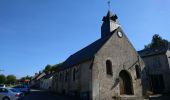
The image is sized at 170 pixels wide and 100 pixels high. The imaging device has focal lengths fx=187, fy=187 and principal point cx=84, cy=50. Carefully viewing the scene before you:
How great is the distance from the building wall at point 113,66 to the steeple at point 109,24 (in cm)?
247

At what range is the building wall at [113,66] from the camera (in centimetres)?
2233

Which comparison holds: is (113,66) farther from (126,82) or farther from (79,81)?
(79,81)

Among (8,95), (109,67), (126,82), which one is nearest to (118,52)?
(109,67)

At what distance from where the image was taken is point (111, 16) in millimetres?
29688

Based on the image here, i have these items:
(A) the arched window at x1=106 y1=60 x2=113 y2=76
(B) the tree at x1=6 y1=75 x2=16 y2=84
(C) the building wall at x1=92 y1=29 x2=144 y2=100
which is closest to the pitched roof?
(C) the building wall at x1=92 y1=29 x2=144 y2=100

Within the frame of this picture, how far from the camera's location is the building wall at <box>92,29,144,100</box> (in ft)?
73.3

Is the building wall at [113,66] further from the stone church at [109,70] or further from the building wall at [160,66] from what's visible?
the building wall at [160,66]

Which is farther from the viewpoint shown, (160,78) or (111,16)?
(160,78)

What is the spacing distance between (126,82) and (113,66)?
131 inches

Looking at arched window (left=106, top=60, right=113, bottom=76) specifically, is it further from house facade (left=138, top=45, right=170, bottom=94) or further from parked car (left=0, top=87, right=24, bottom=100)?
parked car (left=0, top=87, right=24, bottom=100)

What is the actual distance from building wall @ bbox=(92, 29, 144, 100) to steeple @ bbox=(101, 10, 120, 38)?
2.47 metres

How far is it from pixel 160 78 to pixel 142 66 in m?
7.11

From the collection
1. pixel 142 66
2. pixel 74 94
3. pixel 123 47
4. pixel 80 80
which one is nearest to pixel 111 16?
pixel 123 47

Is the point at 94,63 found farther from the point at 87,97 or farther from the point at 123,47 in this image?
the point at 123,47
